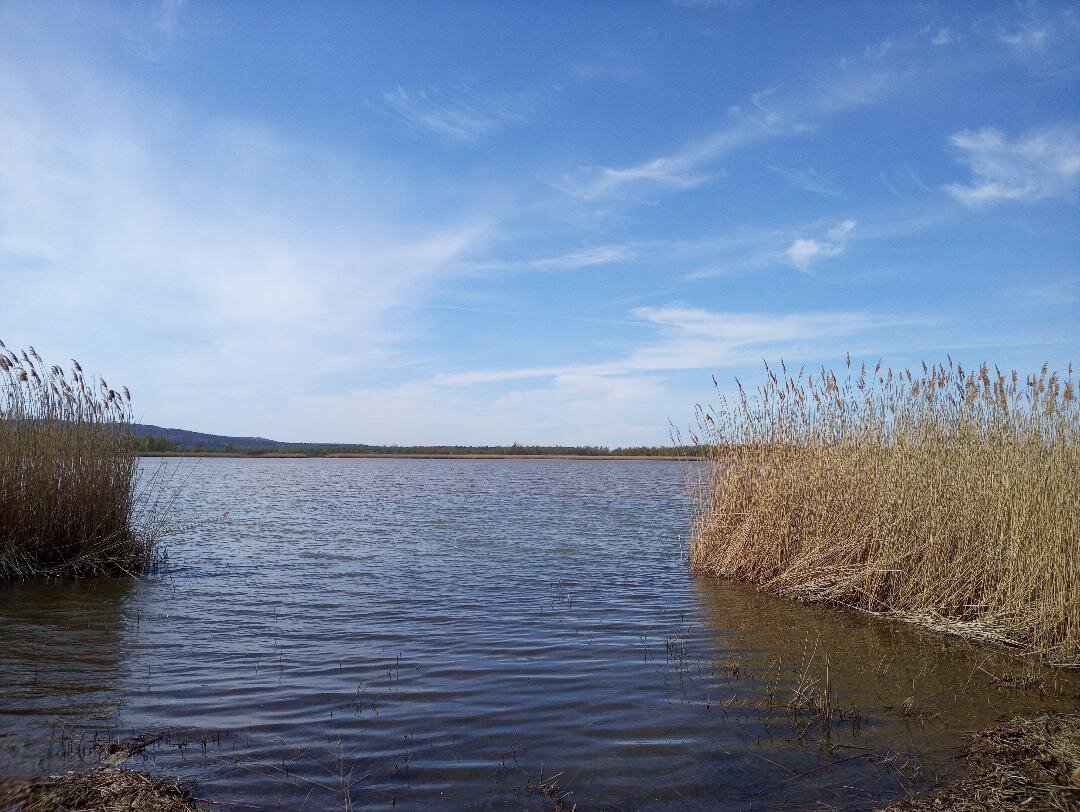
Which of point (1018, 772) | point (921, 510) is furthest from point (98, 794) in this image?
point (921, 510)

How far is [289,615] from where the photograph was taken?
9.18 meters

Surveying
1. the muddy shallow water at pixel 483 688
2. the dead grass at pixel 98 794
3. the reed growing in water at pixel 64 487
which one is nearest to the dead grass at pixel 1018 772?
the muddy shallow water at pixel 483 688

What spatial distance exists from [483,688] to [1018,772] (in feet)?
12.9

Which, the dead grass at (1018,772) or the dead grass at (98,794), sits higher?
the dead grass at (1018,772)

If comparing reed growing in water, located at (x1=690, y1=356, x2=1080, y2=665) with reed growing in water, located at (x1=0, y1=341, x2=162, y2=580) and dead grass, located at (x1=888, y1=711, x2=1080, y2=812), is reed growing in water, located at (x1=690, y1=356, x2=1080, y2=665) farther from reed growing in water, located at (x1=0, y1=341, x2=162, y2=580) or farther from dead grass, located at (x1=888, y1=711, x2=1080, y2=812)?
reed growing in water, located at (x1=0, y1=341, x2=162, y2=580)

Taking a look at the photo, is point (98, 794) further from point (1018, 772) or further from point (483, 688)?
point (1018, 772)

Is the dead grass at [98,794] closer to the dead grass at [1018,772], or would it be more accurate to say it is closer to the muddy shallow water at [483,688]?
the muddy shallow water at [483,688]

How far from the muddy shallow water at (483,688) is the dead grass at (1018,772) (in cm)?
20

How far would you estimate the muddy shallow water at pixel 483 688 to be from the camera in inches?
180

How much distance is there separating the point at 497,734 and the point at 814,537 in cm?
671

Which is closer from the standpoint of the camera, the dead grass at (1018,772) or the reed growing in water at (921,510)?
the dead grass at (1018,772)

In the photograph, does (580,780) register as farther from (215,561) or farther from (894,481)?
(215,561)

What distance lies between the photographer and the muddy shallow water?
458cm

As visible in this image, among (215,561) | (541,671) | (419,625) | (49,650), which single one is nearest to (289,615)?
(419,625)
